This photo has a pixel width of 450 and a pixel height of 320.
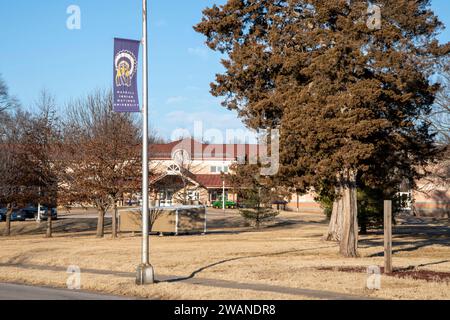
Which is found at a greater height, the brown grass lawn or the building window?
the building window

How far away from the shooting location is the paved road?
568 inches

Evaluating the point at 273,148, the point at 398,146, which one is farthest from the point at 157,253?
the point at 398,146

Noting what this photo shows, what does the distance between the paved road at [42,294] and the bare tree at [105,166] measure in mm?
20814

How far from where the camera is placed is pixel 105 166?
37.8 metres

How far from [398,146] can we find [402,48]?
3985mm

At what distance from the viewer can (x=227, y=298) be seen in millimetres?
13875

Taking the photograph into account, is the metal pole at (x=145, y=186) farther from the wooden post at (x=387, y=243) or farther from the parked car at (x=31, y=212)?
the parked car at (x=31, y=212)

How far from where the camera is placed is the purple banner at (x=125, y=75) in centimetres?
1591

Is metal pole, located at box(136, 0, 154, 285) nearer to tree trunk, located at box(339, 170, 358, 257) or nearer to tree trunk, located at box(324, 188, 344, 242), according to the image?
tree trunk, located at box(339, 170, 358, 257)

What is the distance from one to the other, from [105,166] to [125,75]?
22494 millimetres

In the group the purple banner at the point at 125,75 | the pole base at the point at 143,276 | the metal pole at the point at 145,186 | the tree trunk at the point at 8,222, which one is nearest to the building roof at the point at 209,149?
the tree trunk at the point at 8,222

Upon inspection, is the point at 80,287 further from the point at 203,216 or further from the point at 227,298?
the point at 203,216

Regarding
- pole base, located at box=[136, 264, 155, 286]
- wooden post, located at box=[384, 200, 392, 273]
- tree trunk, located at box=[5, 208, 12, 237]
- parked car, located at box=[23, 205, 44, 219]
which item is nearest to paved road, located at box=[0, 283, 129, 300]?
pole base, located at box=[136, 264, 155, 286]

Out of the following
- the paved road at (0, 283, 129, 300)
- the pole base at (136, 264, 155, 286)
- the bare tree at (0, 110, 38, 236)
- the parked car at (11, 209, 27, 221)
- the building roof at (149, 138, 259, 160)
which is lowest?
the paved road at (0, 283, 129, 300)
